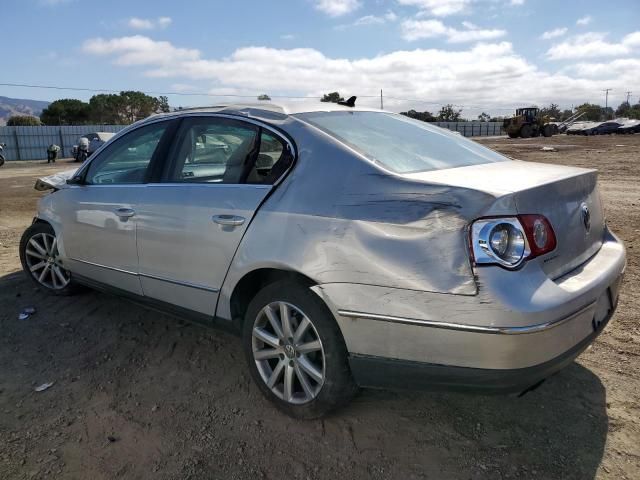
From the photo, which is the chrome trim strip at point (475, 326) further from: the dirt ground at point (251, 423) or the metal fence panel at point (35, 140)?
the metal fence panel at point (35, 140)

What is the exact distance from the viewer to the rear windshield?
2643 mm

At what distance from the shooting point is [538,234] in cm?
222

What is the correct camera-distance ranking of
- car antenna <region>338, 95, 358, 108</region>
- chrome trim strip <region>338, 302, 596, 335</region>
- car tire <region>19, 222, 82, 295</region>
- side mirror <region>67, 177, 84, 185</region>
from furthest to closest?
car tire <region>19, 222, 82, 295</region> → side mirror <region>67, 177, 84, 185</region> → car antenna <region>338, 95, 358, 108</region> → chrome trim strip <region>338, 302, 596, 335</region>

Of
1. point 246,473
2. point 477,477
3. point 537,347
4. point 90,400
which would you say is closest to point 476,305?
point 537,347

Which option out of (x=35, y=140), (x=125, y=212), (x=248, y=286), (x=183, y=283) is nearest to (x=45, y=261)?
(x=125, y=212)

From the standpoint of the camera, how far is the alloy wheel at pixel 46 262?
446 cm

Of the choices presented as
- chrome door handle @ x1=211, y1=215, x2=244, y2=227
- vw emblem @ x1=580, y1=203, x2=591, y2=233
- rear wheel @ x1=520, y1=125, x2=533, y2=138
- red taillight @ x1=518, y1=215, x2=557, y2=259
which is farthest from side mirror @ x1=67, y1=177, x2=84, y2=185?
rear wheel @ x1=520, y1=125, x2=533, y2=138

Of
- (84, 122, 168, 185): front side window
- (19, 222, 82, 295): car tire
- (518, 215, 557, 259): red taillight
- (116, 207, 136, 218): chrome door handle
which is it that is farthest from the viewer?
(19, 222, 82, 295): car tire

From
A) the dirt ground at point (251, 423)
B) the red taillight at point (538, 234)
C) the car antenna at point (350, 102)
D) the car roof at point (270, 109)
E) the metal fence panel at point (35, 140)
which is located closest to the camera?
the red taillight at point (538, 234)

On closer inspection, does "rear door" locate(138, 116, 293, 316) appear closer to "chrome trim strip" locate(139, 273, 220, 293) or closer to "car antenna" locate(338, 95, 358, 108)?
Answer: "chrome trim strip" locate(139, 273, 220, 293)

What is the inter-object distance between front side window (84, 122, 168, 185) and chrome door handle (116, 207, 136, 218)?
0.70 feet

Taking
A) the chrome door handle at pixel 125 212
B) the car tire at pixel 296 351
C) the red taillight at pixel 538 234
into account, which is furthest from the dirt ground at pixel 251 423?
the chrome door handle at pixel 125 212

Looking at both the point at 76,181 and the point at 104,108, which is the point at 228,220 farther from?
the point at 104,108

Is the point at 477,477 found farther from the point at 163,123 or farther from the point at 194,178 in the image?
the point at 163,123
